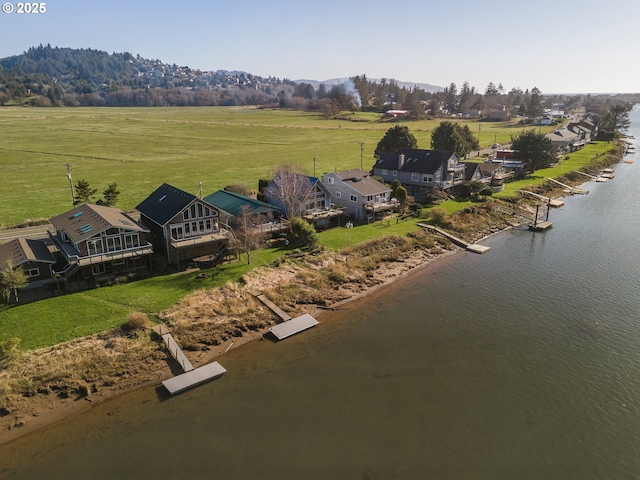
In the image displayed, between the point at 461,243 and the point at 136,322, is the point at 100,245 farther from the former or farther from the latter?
the point at 461,243

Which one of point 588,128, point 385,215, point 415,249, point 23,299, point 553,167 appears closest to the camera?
point 23,299

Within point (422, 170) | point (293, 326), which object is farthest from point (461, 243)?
point (293, 326)

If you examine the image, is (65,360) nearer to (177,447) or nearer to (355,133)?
(177,447)

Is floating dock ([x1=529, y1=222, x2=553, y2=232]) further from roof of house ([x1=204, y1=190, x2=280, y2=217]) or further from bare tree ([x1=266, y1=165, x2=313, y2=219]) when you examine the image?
roof of house ([x1=204, y1=190, x2=280, y2=217])

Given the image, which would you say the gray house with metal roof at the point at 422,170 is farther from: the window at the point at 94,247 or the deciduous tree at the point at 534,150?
the window at the point at 94,247

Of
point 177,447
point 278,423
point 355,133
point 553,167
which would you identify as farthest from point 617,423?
point 355,133

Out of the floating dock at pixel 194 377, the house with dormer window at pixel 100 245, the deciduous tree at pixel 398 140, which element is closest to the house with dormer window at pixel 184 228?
the house with dormer window at pixel 100 245

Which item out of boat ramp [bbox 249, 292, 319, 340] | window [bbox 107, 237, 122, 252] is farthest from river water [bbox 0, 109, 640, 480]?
window [bbox 107, 237, 122, 252]
